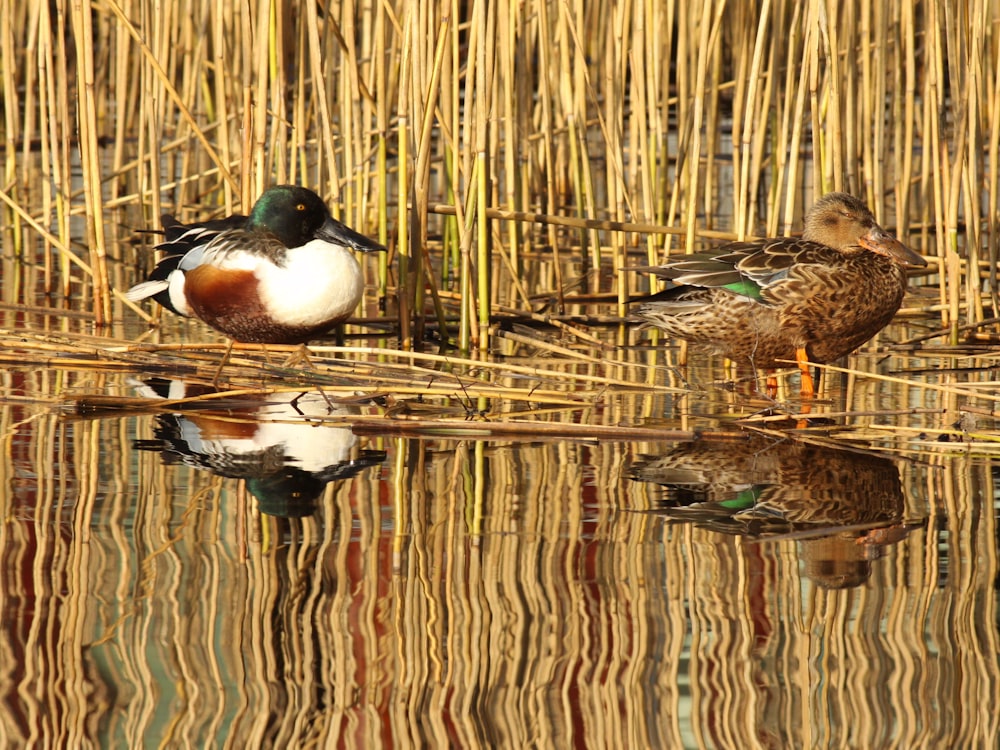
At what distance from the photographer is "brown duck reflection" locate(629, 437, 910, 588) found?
2.65 m

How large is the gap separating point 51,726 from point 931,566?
1532mm

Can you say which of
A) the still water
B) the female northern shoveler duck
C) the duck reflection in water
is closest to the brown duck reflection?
the still water

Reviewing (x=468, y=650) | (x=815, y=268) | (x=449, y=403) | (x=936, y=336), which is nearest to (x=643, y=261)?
(x=936, y=336)

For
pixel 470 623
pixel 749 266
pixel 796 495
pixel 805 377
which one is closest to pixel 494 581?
pixel 470 623

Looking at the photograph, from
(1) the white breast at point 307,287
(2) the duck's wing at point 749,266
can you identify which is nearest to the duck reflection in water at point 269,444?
(1) the white breast at point 307,287

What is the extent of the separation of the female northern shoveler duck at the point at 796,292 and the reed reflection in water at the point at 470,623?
1349 mm

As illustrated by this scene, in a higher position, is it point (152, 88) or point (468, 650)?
point (152, 88)

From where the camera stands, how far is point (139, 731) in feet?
6.23

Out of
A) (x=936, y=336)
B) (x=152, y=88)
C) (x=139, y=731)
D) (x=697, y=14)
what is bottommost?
(x=139, y=731)

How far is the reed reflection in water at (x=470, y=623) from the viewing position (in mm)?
1944

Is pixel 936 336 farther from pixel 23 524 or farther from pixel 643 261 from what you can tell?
pixel 23 524

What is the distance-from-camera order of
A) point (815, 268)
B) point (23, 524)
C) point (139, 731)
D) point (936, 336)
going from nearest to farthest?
point (139, 731)
point (23, 524)
point (815, 268)
point (936, 336)

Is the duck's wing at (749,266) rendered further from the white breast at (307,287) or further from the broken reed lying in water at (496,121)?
the white breast at (307,287)

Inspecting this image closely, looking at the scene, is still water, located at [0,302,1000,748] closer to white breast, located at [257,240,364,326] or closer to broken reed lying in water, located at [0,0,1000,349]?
white breast, located at [257,240,364,326]
